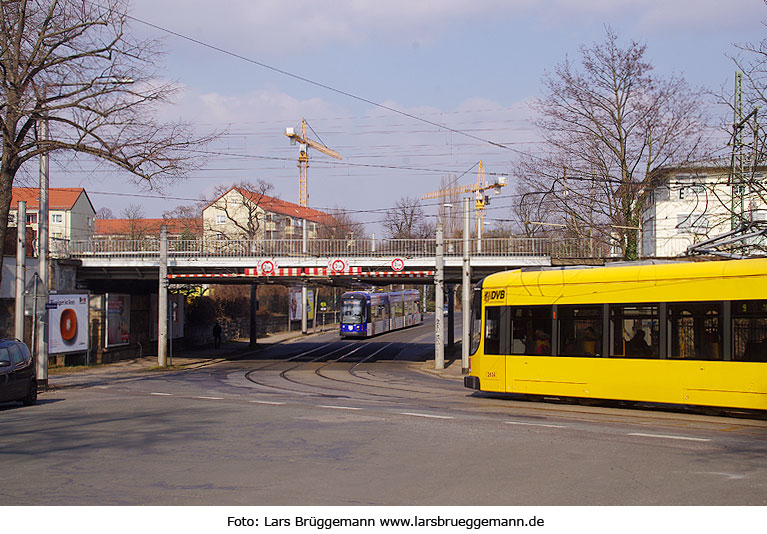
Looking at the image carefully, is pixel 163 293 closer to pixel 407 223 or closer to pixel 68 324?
pixel 68 324

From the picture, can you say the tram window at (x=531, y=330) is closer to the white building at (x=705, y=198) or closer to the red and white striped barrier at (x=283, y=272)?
the white building at (x=705, y=198)

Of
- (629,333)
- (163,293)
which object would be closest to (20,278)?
(163,293)

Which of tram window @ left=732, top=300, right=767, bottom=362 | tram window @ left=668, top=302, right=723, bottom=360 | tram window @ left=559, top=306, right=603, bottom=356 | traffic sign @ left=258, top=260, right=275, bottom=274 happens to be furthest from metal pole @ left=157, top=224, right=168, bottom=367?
tram window @ left=732, top=300, right=767, bottom=362

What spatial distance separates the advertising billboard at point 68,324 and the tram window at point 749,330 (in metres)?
26.4

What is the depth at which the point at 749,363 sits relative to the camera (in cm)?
1358

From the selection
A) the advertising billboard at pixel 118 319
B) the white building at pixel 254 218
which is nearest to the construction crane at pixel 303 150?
the white building at pixel 254 218

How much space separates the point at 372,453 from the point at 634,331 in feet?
24.9

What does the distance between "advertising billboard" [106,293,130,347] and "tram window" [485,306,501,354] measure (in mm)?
24309

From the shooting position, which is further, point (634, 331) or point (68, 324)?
point (68, 324)

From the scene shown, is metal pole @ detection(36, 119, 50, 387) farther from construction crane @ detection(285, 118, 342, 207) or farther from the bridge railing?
construction crane @ detection(285, 118, 342, 207)

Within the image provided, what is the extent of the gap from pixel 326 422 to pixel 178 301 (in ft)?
111

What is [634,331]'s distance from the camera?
15.3m

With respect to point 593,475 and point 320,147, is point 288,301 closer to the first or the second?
point 320,147

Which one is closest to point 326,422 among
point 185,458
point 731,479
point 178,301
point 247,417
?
point 247,417
